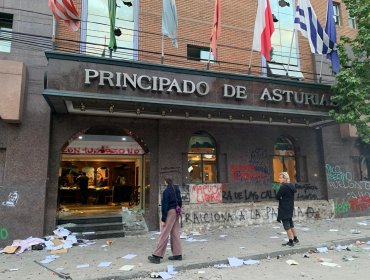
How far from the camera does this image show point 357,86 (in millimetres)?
11344

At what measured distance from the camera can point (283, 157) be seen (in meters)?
13.9

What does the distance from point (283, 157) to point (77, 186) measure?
32.0 feet

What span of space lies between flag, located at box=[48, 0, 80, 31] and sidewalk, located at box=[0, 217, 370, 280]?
6450 mm

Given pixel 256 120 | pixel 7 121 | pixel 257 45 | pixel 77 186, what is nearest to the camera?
pixel 7 121

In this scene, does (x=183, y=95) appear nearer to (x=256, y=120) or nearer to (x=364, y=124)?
(x=256, y=120)

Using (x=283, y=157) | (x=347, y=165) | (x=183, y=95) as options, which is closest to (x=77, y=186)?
(x=183, y=95)

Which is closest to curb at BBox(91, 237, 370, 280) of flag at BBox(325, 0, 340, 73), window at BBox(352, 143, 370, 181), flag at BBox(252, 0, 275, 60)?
window at BBox(352, 143, 370, 181)

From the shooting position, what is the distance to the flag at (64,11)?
904 cm

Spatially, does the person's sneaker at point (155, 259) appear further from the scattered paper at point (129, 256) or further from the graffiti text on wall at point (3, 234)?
the graffiti text on wall at point (3, 234)

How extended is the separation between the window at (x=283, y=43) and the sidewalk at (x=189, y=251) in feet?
22.0

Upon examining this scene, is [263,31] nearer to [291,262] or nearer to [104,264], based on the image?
[291,262]

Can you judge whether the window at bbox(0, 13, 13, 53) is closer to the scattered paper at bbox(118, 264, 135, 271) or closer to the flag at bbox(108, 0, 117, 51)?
the flag at bbox(108, 0, 117, 51)

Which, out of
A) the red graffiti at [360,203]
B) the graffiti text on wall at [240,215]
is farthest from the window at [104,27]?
the red graffiti at [360,203]

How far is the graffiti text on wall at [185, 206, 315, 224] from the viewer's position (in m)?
11.5
